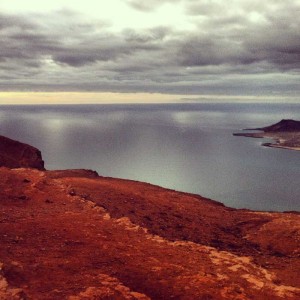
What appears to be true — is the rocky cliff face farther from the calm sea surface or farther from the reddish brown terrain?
the calm sea surface

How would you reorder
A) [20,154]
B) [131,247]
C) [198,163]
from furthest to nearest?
[198,163] → [20,154] → [131,247]

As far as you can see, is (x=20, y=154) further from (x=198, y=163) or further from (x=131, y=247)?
(x=198, y=163)

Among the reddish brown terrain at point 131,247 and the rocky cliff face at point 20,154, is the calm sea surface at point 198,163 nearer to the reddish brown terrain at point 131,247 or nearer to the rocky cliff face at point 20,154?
the rocky cliff face at point 20,154

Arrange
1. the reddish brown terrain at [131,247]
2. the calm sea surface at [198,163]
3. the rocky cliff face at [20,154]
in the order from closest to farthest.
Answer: the reddish brown terrain at [131,247]
the rocky cliff face at [20,154]
the calm sea surface at [198,163]

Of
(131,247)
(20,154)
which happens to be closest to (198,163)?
(20,154)

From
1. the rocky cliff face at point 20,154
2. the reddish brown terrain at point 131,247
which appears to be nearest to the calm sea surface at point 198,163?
the rocky cliff face at point 20,154

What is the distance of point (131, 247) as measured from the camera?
16938 mm

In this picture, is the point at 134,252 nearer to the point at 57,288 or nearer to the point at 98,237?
the point at 98,237

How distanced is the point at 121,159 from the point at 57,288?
119 metres

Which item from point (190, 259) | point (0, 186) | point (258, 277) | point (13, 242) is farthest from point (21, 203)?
point (258, 277)

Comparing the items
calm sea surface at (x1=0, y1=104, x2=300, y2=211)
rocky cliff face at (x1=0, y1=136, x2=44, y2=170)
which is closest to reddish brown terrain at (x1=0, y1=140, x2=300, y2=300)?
rocky cliff face at (x1=0, y1=136, x2=44, y2=170)

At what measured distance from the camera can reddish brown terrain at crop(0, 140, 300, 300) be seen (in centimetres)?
1275

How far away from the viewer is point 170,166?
392 ft

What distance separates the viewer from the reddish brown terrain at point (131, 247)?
12750 millimetres
